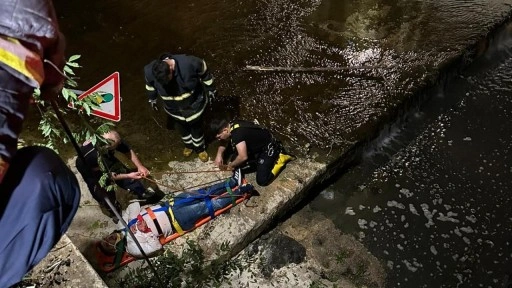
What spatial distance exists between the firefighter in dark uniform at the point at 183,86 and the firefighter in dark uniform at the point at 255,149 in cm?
45

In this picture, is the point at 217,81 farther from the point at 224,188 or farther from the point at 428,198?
the point at 428,198

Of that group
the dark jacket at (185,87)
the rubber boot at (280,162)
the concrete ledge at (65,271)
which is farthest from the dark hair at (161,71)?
the concrete ledge at (65,271)

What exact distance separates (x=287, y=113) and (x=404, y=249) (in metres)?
2.56

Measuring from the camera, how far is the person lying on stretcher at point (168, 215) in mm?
4770

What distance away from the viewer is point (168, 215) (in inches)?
193

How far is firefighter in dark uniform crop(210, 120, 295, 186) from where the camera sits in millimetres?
5352

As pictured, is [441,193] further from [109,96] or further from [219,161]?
[109,96]

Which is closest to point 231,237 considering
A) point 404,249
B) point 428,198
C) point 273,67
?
point 404,249

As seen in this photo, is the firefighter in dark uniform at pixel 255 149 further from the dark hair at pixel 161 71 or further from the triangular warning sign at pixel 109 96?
the triangular warning sign at pixel 109 96

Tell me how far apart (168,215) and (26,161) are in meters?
3.72

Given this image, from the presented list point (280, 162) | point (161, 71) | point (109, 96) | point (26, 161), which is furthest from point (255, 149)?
point (26, 161)

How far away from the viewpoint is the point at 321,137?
6.29 m

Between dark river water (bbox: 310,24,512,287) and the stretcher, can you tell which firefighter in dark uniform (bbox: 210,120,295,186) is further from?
dark river water (bbox: 310,24,512,287)

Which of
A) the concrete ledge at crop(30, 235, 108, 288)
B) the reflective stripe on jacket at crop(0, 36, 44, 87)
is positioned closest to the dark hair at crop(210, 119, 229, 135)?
the concrete ledge at crop(30, 235, 108, 288)
